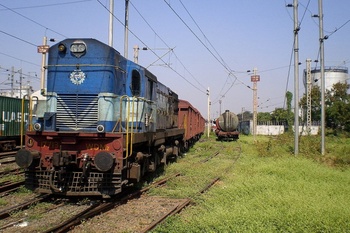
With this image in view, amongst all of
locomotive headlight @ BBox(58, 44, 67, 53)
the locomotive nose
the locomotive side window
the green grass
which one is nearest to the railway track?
the green grass

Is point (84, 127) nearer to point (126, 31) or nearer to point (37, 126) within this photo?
point (37, 126)

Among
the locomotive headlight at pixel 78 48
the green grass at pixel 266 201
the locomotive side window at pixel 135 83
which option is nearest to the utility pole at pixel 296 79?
the green grass at pixel 266 201

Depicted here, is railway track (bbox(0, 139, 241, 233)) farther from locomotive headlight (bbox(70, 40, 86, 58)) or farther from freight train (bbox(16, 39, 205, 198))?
locomotive headlight (bbox(70, 40, 86, 58))

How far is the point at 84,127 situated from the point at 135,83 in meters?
2.07

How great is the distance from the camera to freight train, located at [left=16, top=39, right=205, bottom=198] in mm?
7008

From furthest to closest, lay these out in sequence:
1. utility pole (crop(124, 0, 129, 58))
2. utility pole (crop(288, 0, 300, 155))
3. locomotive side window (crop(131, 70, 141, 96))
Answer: utility pole (crop(288, 0, 300, 155)) → utility pole (crop(124, 0, 129, 58)) → locomotive side window (crop(131, 70, 141, 96))

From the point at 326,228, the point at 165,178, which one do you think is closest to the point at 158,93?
the point at 165,178

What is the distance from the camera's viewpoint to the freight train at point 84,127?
7008 millimetres

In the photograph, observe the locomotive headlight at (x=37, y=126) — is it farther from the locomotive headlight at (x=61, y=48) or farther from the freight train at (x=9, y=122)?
the freight train at (x=9, y=122)

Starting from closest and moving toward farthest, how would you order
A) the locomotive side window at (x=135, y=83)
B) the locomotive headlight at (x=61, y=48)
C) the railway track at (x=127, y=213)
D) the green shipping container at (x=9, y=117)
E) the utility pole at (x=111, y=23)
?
1. the railway track at (x=127, y=213)
2. the locomotive headlight at (x=61, y=48)
3. the locomotive side window at (x=135, y=83)
4. the utility pole at (x=111, y=23)
5. the green shipping container at (x=9, y=117)

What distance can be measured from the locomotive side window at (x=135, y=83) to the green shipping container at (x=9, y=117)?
12.4m

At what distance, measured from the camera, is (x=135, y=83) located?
8.96 meters

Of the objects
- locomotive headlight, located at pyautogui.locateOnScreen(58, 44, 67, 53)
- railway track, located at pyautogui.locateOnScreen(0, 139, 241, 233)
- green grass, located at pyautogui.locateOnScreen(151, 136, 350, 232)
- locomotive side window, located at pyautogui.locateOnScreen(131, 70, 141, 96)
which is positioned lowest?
railway track, located at pyautogui.locateOnScreen(0, 139, 241, 233)

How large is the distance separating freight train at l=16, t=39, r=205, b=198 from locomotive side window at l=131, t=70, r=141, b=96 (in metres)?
0.07
